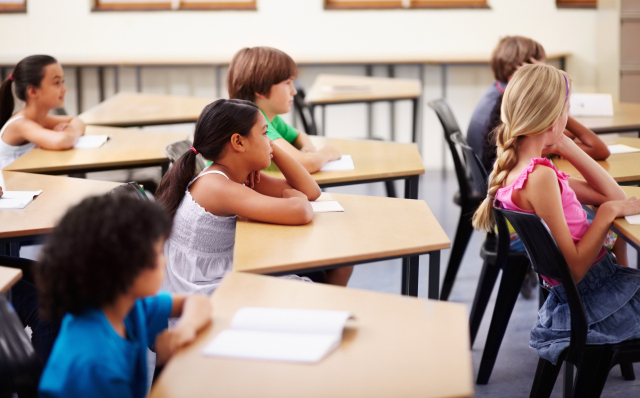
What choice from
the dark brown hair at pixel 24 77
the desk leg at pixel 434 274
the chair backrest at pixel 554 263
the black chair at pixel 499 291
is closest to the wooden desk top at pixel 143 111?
the dark brown hair at pixel 24 77

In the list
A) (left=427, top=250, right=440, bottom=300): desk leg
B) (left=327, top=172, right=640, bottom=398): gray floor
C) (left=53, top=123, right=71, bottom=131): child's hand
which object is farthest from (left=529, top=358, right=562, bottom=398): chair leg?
(left=53, top=123, right=71, bottom=131): child's hand

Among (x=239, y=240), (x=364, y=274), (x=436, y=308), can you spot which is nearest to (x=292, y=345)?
(x=436, y=308)

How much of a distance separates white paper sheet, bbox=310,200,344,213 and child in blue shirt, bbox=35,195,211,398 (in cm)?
88

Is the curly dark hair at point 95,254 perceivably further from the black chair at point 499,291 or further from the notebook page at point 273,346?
the black chair at point 499,291

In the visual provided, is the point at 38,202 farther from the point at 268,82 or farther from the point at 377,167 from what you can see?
the point at 377,167

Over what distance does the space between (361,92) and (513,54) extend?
152 cm

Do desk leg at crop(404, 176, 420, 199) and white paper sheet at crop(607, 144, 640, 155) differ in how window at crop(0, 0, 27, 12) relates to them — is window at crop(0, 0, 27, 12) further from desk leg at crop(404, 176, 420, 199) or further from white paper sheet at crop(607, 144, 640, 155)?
white paper sheet at crop(607, 144, 640, 155)

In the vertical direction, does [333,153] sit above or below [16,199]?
above

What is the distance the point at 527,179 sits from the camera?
168 centimetres

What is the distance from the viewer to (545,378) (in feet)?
5.49

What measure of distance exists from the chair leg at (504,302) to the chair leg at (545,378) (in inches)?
15.9

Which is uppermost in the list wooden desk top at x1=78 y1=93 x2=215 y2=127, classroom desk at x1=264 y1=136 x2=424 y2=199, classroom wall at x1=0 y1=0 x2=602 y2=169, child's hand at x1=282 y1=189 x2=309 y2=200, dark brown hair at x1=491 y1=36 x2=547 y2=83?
classroom wall at x1=0 y1=0 x2=602 y2=169

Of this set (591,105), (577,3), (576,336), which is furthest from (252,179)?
(577,3)

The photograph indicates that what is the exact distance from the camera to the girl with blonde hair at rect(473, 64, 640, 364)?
162 cm
